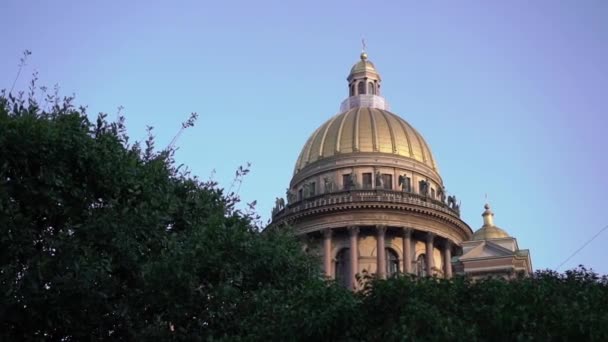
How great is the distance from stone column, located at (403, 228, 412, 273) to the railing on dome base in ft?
6.16

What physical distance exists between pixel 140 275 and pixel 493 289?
7819mm

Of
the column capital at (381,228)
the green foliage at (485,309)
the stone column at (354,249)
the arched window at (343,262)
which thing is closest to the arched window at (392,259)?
the column capital at (381,228)

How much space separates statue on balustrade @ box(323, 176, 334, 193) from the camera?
64000 mm

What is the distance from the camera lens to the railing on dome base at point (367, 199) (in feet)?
203

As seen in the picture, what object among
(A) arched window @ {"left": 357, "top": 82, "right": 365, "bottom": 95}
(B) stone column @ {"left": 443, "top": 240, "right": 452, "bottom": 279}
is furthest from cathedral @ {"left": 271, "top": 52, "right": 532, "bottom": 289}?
(A) arched window @ {"left": 357, "top": 82, "right": 365, "bottom": 95}

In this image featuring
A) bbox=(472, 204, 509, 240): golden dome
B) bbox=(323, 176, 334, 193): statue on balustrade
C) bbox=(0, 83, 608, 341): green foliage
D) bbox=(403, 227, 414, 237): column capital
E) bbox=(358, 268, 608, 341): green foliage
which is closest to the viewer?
bbox=(358, 268, 608, 341): green foliage

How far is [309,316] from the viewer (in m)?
19.2

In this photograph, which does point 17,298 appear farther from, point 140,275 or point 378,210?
point 378,210

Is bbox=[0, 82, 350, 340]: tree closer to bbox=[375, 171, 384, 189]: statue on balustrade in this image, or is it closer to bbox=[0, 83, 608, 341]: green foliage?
bbox=[0, 83, 608, 341]: green foliage

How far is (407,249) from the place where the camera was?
202 ft

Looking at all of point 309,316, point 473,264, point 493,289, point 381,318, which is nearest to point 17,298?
point 309,316

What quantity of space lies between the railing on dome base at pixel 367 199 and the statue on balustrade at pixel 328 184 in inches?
19.9

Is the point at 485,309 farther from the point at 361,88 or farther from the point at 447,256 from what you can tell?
the point at 361,88

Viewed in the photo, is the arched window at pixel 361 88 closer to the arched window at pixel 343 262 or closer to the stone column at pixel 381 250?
the stone column at pixel 381 250
